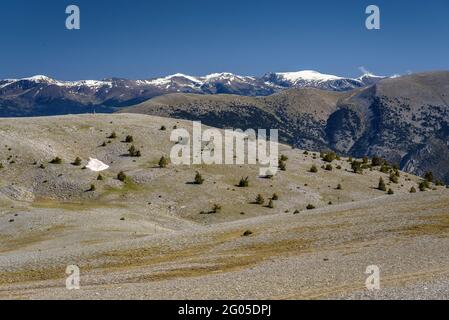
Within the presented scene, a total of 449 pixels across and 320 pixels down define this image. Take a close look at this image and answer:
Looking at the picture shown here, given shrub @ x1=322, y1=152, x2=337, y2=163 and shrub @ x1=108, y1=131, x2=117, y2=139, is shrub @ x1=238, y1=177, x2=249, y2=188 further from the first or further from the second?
shrub @ x1=322, y1=152, x2=337, y2=163

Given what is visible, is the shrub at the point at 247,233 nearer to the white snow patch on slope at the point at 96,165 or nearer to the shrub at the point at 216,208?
the shrub at the point at 216,208

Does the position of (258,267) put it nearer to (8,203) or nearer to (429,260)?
(429,260)

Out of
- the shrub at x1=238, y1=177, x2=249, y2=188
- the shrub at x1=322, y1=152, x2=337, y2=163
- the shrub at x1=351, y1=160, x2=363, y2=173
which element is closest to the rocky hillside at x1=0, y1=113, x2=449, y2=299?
the shrub at x1=238, y1=177, x2=249, y2=188

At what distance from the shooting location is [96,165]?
91.8 metres

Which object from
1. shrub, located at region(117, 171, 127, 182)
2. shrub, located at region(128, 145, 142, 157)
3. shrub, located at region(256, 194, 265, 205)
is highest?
shrub, located at region(128, 145, 142, 157)

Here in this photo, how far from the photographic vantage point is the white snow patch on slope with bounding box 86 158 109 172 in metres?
90.3

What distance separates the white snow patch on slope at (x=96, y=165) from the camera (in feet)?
296

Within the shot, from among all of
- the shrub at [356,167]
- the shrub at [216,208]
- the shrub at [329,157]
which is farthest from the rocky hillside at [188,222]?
the shrub at [329,157]

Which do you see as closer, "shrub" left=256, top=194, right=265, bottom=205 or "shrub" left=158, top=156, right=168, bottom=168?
"shrub" left=256, top=194, right=265, bottom=205

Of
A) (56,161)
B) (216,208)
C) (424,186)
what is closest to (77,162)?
(56,161)

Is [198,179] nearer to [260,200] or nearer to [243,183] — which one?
[243,183]

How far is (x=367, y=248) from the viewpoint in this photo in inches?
1505

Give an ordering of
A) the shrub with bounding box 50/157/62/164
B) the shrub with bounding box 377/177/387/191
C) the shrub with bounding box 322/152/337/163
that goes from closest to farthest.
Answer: the shrub with bounding box 50/157/62/164 → the shrub with bounding box 377/177/387/191 → the shrub with bounding box 322/152/337/163
